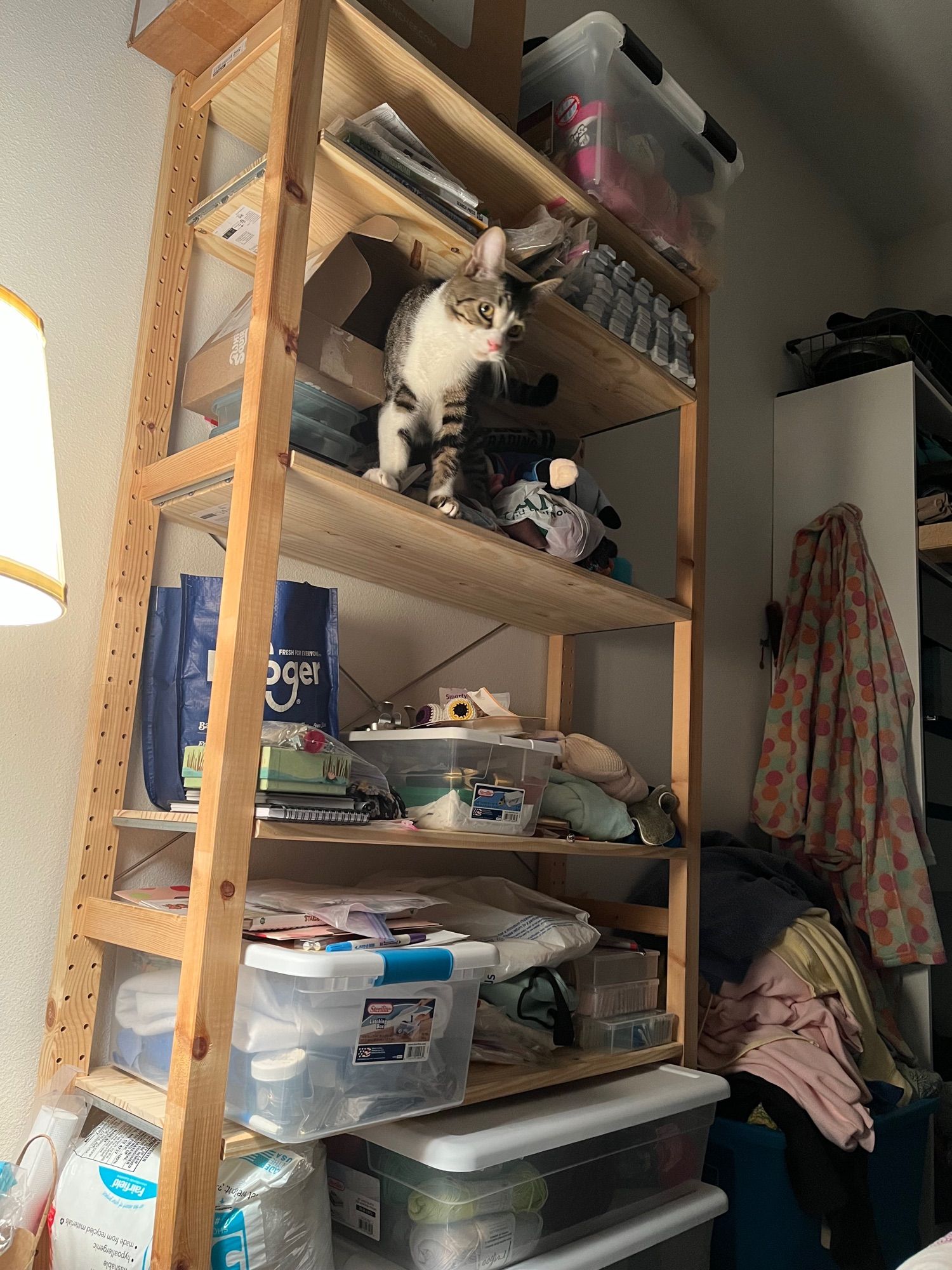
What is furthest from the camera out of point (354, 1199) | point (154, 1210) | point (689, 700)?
point (689, 700)

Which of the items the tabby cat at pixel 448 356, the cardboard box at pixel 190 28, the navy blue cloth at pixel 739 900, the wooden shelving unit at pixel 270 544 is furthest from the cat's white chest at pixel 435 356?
the navy blue cloth at pixel 739 900

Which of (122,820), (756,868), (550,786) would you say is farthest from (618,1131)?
(756,868)

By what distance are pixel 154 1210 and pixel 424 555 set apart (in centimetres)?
82

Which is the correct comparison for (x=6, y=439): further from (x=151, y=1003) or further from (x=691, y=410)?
(x=691, y=410)

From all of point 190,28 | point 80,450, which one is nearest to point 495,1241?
point 80,450

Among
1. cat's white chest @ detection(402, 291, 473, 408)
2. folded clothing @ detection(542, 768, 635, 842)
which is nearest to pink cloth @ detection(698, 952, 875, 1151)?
folded clothing @ detection(542, 768, 635, 842)

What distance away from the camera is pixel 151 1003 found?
109cm

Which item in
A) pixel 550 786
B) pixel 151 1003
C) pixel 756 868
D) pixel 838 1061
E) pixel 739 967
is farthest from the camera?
pixel 756 868

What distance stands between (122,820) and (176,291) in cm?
71

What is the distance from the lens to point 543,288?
132 centimetres

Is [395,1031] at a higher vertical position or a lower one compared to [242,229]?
lower

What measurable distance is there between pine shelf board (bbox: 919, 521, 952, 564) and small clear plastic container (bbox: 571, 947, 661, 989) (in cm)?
138

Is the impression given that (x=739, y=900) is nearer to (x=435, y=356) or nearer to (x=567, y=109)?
(x=435, y=356)

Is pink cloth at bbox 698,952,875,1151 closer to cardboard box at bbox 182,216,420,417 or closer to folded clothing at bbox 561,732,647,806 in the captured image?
folded clothing at bbox 561,732,647,806
